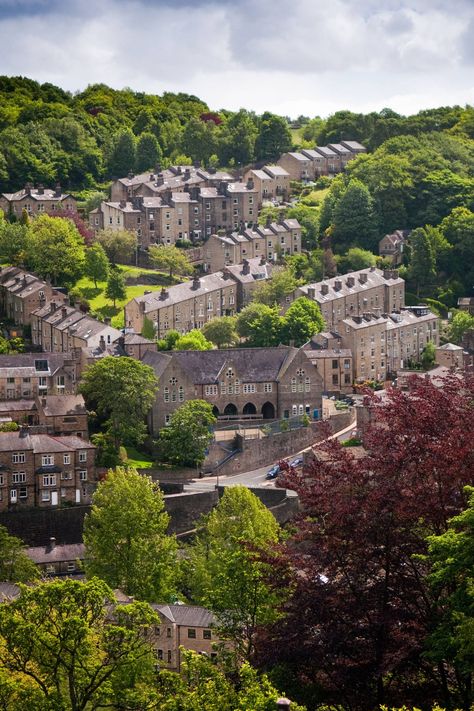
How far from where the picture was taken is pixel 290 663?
46.7m

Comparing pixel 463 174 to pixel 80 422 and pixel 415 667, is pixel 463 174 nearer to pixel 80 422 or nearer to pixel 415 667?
pixel 80 422

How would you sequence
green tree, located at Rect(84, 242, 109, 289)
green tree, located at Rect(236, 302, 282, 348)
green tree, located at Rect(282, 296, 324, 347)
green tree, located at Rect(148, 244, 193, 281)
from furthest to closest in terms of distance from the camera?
green tree, located at Rect(148, 244, 193, 281) → green tree, located at Rect(84, 242, 109, 289) → green tree, located at Rect(236, 302, 282, 348) → green tree, located at Rect(282, 296, 324, 347)

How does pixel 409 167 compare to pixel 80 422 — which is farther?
pixel 409 167

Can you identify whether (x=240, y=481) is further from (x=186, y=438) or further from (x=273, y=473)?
(x=186, y=438)

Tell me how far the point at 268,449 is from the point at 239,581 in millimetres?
35950

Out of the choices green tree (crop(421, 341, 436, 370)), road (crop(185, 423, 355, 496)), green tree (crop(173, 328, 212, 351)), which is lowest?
road (crop(185, 423, 355, 496))

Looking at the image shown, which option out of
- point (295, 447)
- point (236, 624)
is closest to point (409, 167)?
point (295, 447)

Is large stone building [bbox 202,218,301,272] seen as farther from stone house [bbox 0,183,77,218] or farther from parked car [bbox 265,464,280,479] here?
parked car [bbox 265,464,280,479]

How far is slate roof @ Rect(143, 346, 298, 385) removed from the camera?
92812 mm

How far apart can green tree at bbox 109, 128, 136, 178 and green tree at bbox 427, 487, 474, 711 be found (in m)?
98.6

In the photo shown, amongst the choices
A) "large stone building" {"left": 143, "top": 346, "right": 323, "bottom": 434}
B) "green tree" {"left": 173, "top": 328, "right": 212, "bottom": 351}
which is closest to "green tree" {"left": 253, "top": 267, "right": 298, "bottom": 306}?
"green tree" {"left": 173, "top": 328, "right": 212, "bottom": 351}

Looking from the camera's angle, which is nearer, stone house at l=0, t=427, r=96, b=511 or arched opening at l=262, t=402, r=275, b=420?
stone house at l=0, t=427, r=96, b=511

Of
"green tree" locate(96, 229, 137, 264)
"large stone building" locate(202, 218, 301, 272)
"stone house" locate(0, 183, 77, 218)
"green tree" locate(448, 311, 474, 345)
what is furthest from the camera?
"stone house" locate(0, 183, 77, 218)

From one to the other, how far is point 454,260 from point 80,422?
44.9 m
